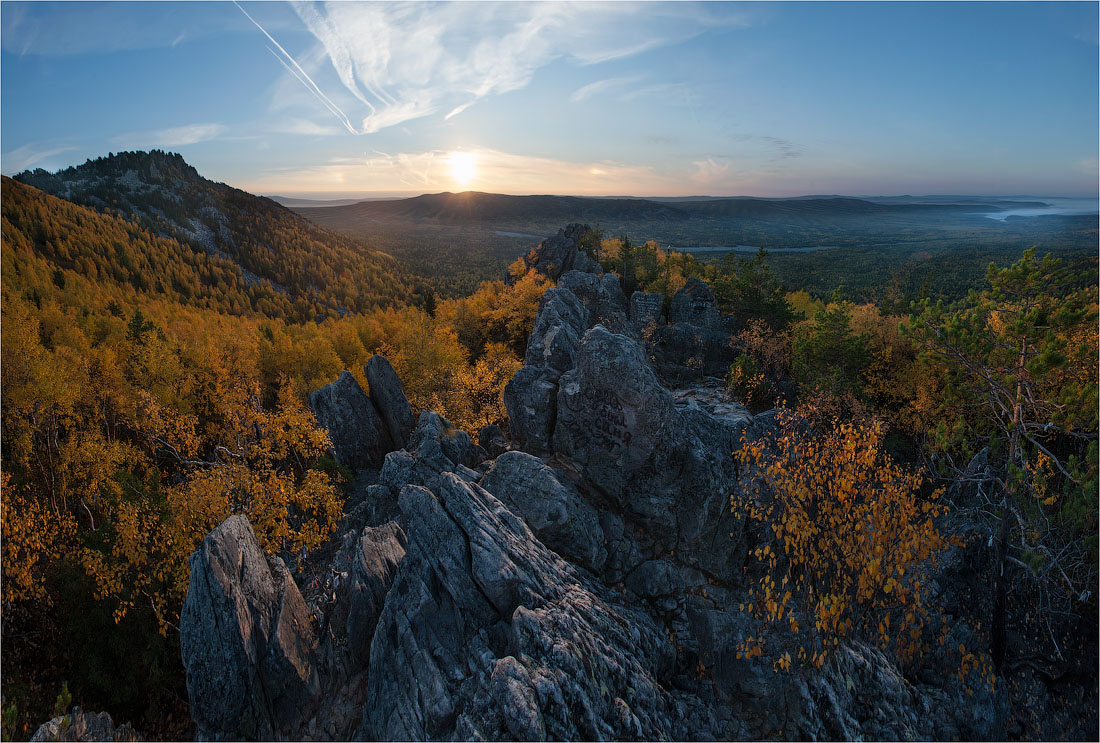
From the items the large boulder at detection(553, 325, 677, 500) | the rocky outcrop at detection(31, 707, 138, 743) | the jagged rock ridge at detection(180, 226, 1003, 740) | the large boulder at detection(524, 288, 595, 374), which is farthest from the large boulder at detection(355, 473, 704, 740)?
the large boulder at detection(524, 288, 595, 374)

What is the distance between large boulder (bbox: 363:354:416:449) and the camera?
133 ft

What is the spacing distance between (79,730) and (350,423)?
932 inches

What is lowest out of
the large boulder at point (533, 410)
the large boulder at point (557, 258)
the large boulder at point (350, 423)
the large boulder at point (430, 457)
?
the large boulder at point (350, 423)

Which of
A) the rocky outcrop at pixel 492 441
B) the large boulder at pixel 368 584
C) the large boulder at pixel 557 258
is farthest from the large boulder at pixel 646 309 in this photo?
the large boulder at pixel 368 584

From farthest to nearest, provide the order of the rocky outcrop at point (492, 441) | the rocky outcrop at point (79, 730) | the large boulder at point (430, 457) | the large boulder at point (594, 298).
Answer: the large boulder at point (594, 298), the rocky outcrop at point (492, 441), the large boulder at point (430, 457), the rocky outcrop at point (79, 730)

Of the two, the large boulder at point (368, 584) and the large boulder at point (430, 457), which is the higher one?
the large boulder at point (430, 457)

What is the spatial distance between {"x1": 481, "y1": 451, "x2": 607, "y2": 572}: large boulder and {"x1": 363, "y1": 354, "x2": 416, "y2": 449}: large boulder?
21.6m

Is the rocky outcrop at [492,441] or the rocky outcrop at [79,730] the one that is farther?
the rocky outcrop at [492,441]

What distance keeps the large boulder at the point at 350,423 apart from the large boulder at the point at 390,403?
3.69ft

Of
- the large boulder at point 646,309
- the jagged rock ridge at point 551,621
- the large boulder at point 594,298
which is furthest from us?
the large boulder at point 646,309

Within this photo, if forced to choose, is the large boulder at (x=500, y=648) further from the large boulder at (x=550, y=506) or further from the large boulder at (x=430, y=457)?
the large boulder at (x=430, y=457)

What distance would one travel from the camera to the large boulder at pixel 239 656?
14.6 metres

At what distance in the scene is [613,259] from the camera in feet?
266

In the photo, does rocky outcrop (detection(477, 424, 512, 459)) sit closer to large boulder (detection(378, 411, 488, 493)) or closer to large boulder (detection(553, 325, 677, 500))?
large boulder (detection(378, 411, 488, 493))
